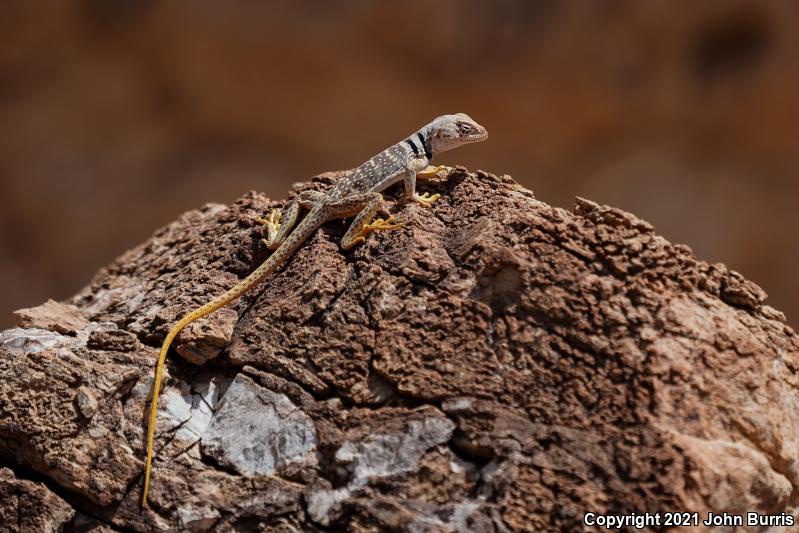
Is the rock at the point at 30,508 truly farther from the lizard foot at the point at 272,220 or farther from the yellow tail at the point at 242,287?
the lizard foot at the point at 272,220

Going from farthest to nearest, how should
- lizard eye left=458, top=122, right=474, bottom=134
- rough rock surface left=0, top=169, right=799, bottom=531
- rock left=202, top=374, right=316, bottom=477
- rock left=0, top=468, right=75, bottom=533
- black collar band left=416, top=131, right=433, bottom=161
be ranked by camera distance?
1. lizard eye left=458, top=122, right=474, bottom=134
2. black collar band left=416, top=131, right=433, bottom=161
3. rock left=0, top=468, right=75, bottom=533
4. rock left=202, top=374, right=316, bottom=477
5. rough rock surface left=0, top=169, right=799, bottom=531

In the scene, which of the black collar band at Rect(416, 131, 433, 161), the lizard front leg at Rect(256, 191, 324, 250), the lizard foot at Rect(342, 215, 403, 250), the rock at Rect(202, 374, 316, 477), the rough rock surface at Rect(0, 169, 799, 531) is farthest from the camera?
the black collar band at Rect(416, 131, 433, 161)

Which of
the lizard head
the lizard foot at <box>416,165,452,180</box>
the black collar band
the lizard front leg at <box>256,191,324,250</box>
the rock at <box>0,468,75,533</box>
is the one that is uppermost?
the lizard head

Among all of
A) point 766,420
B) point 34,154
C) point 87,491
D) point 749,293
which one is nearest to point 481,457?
point 766,420

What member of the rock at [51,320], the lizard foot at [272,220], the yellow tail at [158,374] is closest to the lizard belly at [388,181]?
the lizard foot at [272,220]

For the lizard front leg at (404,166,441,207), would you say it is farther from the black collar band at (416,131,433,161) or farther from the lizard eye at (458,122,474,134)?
the lizard eye at (458,122,474,134)

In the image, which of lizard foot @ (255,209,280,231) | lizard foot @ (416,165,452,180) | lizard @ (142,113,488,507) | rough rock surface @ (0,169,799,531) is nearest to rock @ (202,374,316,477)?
rough rock surface @ (0,169,799,531)

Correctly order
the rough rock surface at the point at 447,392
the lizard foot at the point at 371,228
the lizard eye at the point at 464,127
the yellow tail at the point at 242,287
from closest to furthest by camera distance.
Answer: the rough rock surface at the point at 447,392 < the yellow tail at the point at 242,287 < the lizard foot at the point at 371,228 < the lizard eye at the point at 464,127
